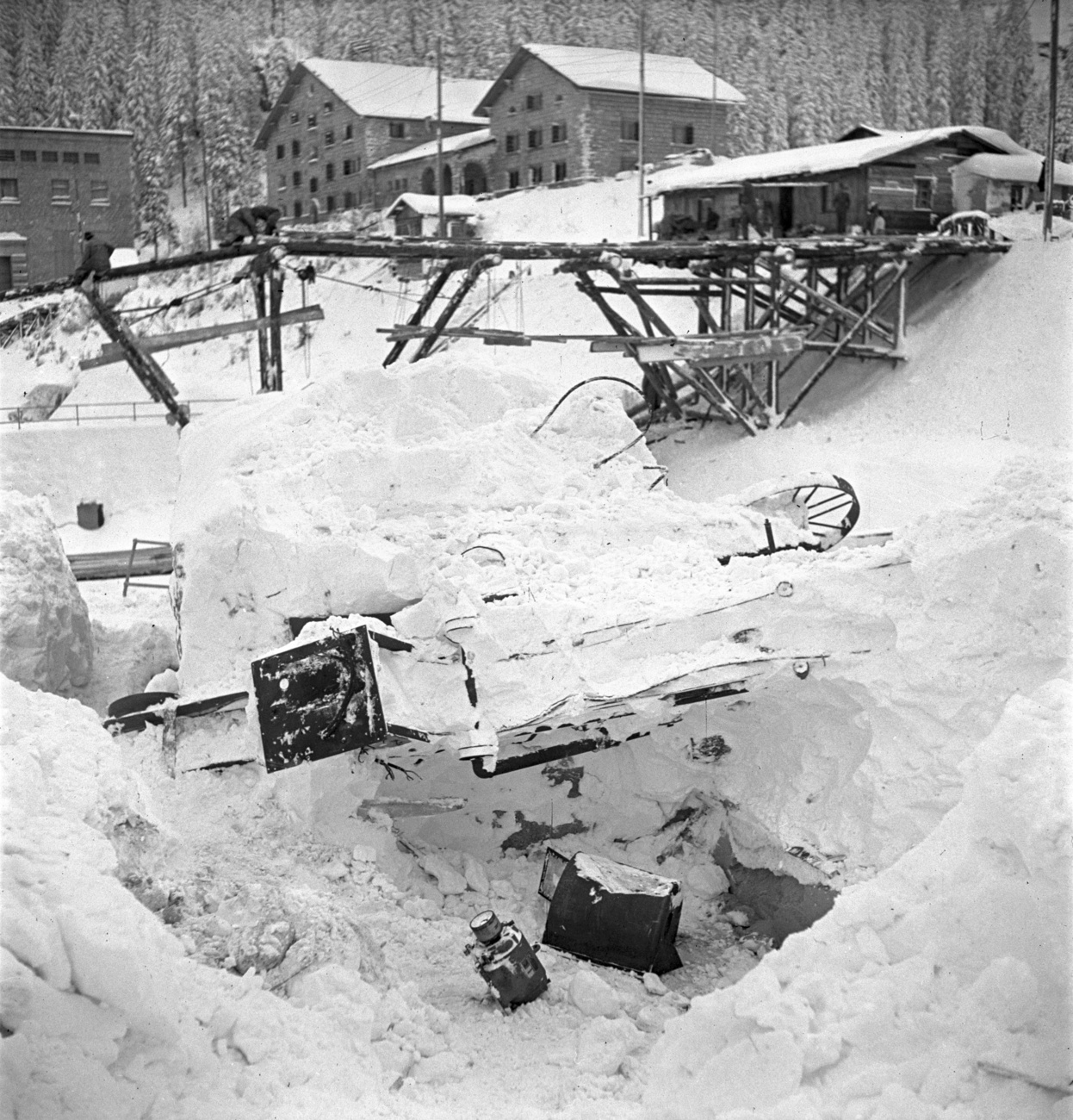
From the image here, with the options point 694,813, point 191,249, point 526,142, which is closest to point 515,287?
point 526,142

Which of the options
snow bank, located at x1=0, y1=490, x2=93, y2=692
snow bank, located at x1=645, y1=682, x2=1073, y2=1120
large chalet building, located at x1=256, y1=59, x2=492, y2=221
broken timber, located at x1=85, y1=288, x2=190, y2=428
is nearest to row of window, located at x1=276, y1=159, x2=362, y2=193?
large chalet building, located at x1=256, y1=59, x2=492, y2=221

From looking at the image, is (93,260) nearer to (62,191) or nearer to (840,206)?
(62,191)

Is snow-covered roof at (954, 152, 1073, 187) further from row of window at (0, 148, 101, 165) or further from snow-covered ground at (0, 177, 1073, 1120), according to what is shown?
row of window at (0, 148, 101, 165)

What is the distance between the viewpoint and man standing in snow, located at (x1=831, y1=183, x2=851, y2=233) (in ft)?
61.3

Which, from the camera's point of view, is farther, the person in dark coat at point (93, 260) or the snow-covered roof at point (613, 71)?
the person in dark coat at point (93, 260)

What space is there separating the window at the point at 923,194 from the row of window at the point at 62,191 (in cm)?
1332

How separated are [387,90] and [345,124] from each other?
751 mm

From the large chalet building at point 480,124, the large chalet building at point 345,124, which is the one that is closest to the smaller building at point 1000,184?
the large chalet building at point 480,124

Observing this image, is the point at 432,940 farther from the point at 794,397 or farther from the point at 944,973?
the point at 794,397

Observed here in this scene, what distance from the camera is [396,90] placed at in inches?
469

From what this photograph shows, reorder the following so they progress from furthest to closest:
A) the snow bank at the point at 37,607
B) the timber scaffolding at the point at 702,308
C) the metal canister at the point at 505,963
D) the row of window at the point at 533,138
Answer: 1. the row of window at the point at 533,138
2. the timber scaffolding at the point at 702,308
3. the snow bank at the point at 37,607
4. the metal canister at the point at 505,963

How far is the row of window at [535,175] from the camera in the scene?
15102 millimetres

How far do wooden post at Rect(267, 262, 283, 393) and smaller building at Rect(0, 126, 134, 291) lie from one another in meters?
1.76

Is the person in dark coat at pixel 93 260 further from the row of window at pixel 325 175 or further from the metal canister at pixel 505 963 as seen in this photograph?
the metal canister at pixel 505 963
